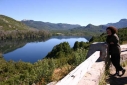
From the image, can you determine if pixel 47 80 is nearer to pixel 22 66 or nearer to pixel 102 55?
pixel 102 55

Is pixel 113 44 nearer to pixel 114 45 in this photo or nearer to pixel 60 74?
pixel 114 45

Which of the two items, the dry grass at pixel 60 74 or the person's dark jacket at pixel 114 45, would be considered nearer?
the person's dark jacket at pixel 114 45

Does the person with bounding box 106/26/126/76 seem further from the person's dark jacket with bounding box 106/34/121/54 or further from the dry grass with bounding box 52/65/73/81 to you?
the dry grass with bounding box 52/65/73/81

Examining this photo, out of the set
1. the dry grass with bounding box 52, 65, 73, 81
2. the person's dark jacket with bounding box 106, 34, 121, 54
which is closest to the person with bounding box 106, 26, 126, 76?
the person's dark jacket with bounding box 106, 34, 121, 54

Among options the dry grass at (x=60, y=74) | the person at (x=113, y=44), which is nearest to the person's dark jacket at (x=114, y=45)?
the person at (x=113, y=44)

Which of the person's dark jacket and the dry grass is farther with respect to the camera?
the dry grass

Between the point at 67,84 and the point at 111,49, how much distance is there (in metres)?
4.31

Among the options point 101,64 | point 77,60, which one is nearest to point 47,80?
point 77,60

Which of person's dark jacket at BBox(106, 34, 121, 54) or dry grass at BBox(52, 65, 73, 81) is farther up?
person's dark jacket at BBox(106, 34, 121, 54)

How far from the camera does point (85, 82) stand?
404 centimetres

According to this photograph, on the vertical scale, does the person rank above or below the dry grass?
above

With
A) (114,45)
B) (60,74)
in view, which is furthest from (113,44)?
(60,74)

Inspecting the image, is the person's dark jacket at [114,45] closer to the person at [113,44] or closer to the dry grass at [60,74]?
the person at [113,44]

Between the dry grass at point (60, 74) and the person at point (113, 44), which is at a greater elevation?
the person at point (113, 44)
